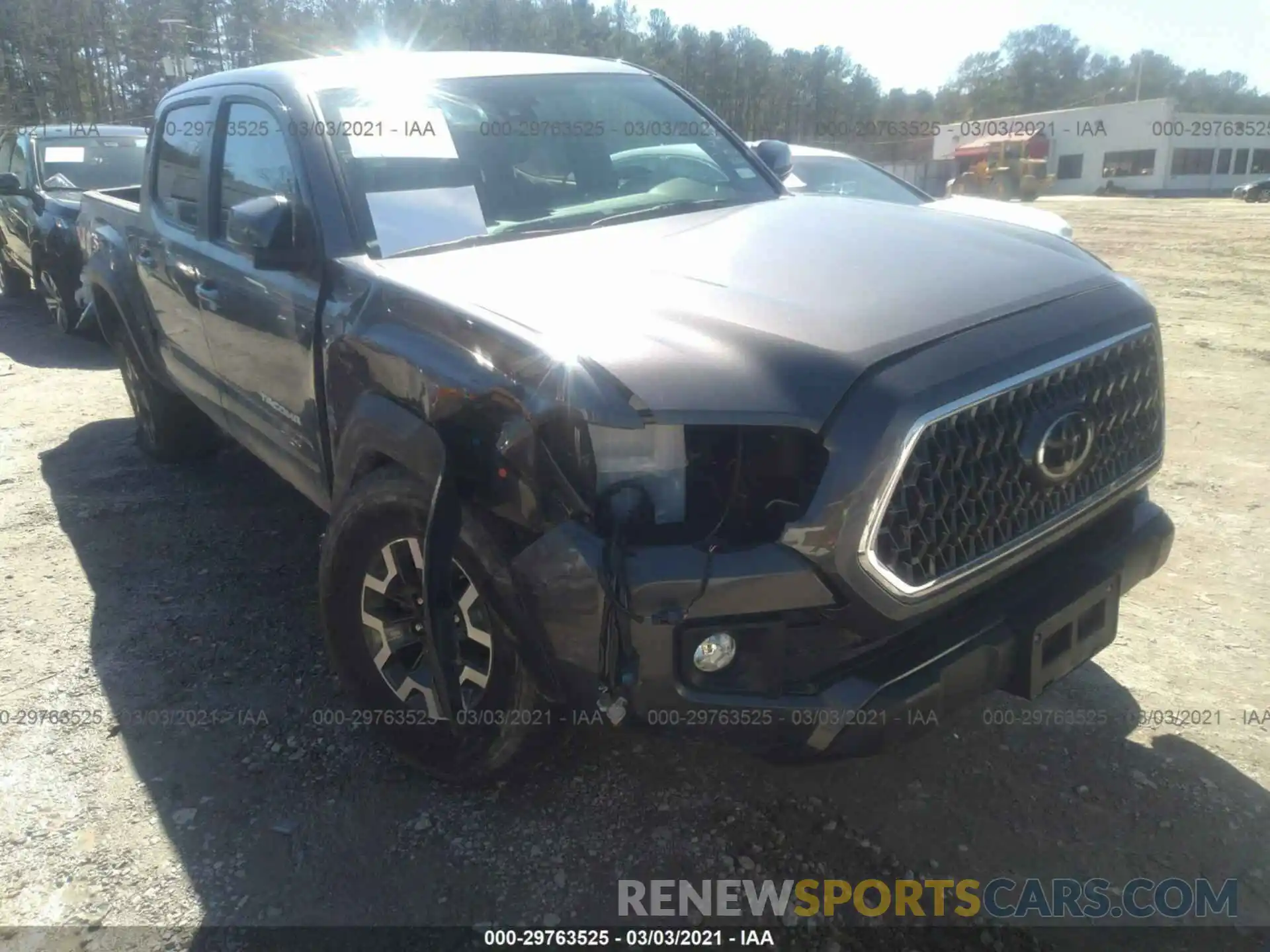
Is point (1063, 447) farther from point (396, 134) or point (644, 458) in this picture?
point (396, 134)

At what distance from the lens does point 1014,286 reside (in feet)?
7.94

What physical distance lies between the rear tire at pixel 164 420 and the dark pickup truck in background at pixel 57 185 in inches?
125

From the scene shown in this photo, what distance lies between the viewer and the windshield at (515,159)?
2941 millimetres

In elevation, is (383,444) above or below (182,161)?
below

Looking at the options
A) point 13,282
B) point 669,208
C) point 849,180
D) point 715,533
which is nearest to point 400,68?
point 669,208

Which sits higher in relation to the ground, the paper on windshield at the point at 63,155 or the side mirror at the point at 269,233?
the paper on windshield at the point at 63,155

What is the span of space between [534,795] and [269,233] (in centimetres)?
178

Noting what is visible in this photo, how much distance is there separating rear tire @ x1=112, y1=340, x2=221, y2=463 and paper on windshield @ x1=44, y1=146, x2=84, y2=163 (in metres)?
4.66

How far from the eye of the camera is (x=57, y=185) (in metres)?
8.85

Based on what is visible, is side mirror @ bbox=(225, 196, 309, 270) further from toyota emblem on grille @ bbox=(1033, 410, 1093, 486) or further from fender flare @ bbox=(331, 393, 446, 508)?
toyota emblem on grille @ bbox=(1033, 410, 1093, 486)

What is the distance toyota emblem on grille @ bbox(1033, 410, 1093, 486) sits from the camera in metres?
2.19

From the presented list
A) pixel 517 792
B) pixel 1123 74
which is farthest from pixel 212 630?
pixel 1123 74

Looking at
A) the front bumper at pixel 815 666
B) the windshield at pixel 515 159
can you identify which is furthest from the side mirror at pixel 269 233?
the front bumper at pixel 815 666

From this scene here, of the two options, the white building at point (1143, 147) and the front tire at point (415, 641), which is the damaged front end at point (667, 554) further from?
the white building at point (1143, 147)
